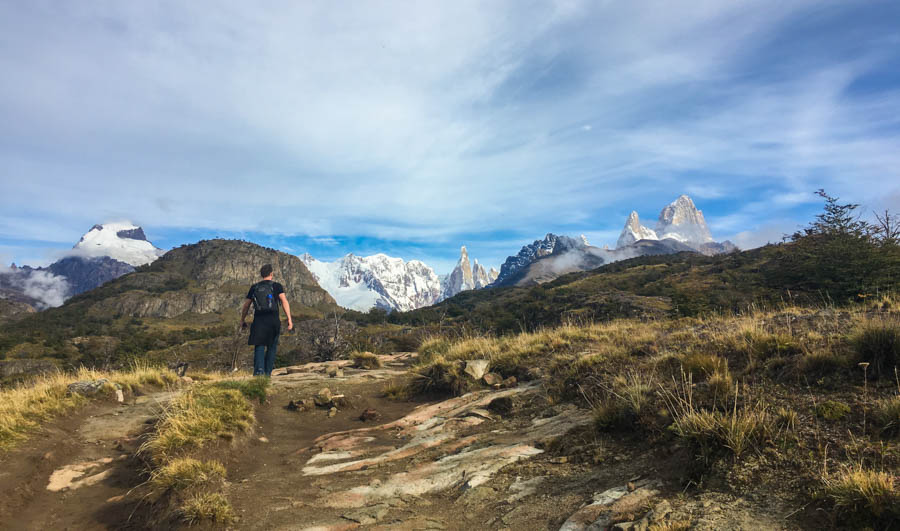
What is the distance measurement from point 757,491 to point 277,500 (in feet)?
18.1

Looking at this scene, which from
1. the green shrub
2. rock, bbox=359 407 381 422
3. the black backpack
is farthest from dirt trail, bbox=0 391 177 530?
the green shrub

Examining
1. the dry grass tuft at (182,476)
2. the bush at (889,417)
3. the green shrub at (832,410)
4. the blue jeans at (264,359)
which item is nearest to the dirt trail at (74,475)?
the dry grass tuft at (182,476)

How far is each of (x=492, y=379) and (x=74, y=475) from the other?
8.37 metres

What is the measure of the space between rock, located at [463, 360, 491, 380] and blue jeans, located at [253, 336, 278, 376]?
584 cm

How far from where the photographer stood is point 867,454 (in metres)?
3.57

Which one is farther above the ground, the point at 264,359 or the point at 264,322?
the point at 264,322

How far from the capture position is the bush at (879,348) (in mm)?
4980

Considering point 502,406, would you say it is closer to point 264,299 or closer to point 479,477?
point 479,477

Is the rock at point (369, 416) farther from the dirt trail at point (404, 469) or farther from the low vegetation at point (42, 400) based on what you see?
the low vegetation at point (42, 400)

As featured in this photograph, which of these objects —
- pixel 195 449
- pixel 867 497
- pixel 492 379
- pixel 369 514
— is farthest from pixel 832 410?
pixel 195 449

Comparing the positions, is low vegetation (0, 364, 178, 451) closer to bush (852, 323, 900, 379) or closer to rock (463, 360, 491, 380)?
rock (463, 360, 491, 380)

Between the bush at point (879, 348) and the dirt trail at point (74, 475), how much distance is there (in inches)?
377

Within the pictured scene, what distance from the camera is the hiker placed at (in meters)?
12.3

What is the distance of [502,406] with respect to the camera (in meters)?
8.46
